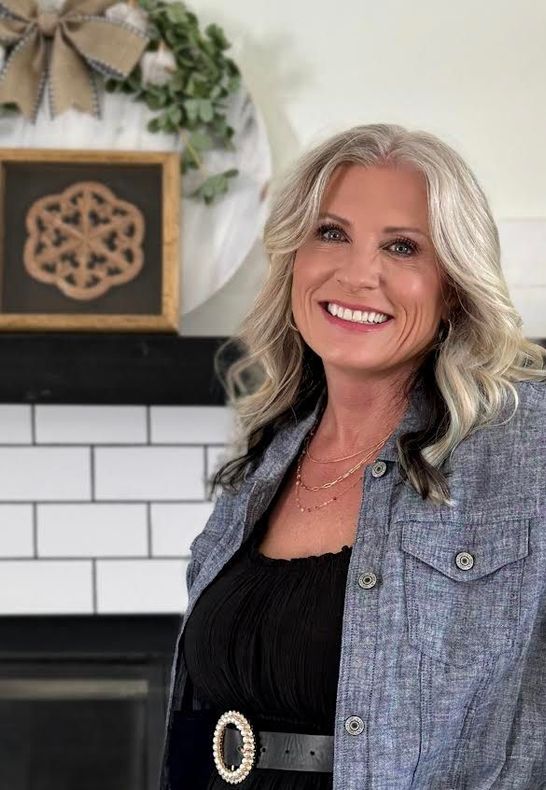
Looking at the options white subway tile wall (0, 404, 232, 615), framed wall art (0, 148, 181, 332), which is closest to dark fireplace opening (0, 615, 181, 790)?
white subway tile wall (0, 404, 232, 615)

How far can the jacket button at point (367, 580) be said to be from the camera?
1132 millimetres

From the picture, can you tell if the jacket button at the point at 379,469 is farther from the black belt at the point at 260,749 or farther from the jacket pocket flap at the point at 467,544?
the black belt at the point at 260,749

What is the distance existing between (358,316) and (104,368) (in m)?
0.65

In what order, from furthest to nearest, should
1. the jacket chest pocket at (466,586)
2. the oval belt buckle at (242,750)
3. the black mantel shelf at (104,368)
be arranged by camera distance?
the black mantel shelf at (104,368)
the oval belt buckle at (242,750)
the jacket chest pocket at (466,586)

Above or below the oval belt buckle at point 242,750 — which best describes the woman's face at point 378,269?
above

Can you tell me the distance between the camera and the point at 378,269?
4.06 feet

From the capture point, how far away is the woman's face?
1.23 meters

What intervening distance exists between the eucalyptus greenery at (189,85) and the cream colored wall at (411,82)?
91mm

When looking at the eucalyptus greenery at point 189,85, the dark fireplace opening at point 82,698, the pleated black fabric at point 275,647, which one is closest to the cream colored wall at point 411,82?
the eucalyptus greenery at point 189,85

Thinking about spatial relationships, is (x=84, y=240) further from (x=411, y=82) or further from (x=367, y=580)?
(x=367, y=580)

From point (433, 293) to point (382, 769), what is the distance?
18.7 inches

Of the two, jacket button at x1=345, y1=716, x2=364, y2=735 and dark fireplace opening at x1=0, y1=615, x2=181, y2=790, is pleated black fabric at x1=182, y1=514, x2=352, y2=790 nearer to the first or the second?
jacket button at x1=345, y1=716, x2=364, y2=735

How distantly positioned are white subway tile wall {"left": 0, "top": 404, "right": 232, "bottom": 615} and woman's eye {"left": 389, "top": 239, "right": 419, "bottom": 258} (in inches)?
30.6

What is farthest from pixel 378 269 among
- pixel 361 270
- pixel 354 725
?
pixel 354 725
